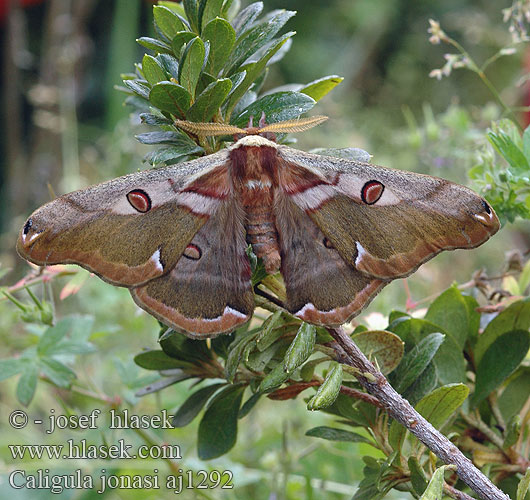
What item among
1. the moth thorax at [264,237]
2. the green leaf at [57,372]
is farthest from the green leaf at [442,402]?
the green leaf at [57,372]

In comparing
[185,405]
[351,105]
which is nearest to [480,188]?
[185,405]

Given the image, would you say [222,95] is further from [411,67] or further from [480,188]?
[411,67]

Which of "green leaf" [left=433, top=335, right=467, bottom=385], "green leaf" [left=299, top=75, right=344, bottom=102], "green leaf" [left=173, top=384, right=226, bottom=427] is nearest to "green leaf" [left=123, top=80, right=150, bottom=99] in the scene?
"green leaf" [left=299, top=75, right=344, bottom=102]

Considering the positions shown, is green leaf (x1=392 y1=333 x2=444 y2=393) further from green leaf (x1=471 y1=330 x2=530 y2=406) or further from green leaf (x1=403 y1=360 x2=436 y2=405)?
green leaf (x1=471 y1=330 x2=530 y2=406)

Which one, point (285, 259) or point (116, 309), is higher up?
point (285, 259)

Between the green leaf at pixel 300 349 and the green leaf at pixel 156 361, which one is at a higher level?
the green leaf at pixel 300 349

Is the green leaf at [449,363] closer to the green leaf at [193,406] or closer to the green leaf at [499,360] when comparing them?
the green leaf at [499,360]
